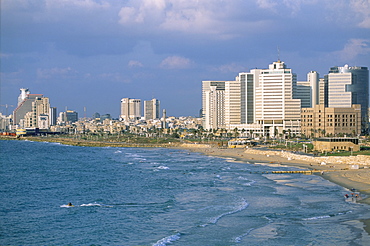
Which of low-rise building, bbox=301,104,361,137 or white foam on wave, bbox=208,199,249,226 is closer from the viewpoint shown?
white foam on wave, bbox=208,199,249,226

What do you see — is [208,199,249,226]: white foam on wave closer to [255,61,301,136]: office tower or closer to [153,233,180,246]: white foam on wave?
[153,233,180,246]: white foam on wave

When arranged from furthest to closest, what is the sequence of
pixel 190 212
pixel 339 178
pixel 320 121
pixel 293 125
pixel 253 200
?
pixel 293 125, pixel 320 121, pixel 339 178, pixel 253 200, pixel 190 212

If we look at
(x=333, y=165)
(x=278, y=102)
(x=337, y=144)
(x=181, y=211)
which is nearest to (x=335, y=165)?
(x=333, y=165)

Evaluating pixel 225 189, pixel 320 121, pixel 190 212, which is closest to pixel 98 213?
pixel 190 212

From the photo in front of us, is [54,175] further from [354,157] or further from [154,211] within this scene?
[354,157]

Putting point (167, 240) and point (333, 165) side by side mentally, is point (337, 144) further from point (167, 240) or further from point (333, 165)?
point (167, 240)

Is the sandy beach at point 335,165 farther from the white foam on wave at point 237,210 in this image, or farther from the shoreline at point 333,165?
the white foam on wave at point 237,210

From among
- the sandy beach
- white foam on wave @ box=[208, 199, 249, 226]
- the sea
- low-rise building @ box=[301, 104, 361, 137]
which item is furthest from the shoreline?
low-rise building @ box=[301, 104, 361, 137]

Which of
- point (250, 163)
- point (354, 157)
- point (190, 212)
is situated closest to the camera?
point (190, 212)
